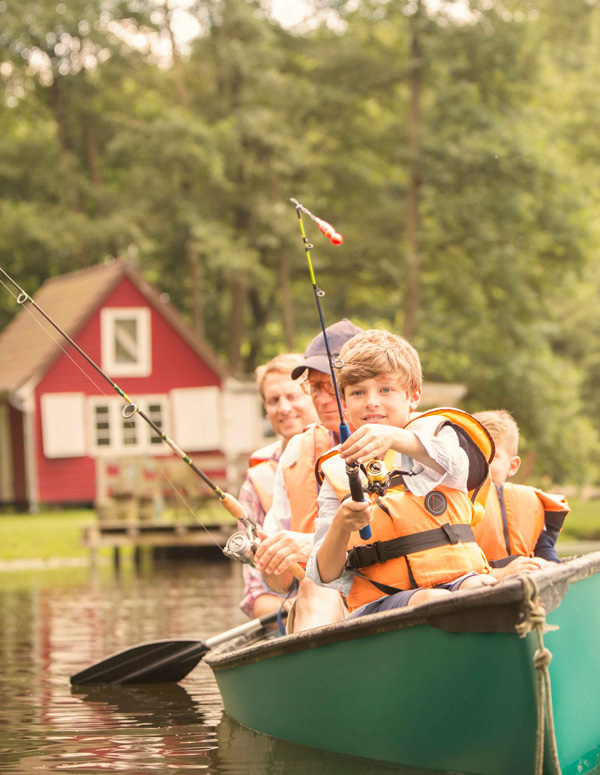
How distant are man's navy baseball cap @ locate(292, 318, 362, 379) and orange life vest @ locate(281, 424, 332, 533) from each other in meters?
0.29

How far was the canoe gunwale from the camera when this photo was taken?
162 inches

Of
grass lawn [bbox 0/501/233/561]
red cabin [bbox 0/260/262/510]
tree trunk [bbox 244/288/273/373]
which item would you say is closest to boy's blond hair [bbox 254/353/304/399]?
grass lawn [bbox 0/501/233/561]

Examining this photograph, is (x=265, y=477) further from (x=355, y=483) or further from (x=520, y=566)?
(x=355, y=483)

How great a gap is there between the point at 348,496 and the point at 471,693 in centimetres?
74

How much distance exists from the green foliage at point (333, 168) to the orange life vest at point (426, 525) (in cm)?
2223

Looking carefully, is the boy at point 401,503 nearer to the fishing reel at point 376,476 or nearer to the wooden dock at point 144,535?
the fishing reel at point 376,476

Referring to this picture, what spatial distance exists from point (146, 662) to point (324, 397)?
10.6 feet

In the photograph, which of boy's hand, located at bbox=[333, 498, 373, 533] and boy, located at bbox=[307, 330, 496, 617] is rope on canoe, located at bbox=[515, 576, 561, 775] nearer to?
boy, located at bbox=[307, 330, 496, 617]

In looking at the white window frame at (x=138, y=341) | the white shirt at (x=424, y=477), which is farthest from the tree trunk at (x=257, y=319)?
the white shirt at (x=424, y=477)

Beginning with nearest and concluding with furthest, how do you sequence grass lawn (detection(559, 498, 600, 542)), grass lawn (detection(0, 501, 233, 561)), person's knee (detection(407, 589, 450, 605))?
person's knee (detection(407, 589, 450, 605)) → grass lawn (detection(0, 501, 233, 561)) → grass lawn (detection(559, 498, 600, 542))

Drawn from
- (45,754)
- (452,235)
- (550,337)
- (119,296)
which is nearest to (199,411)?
(119,296)

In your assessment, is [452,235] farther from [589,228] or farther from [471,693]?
[471,693]

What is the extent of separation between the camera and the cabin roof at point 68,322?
27.6m

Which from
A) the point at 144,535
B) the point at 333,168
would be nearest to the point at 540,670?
the point at 144,535
